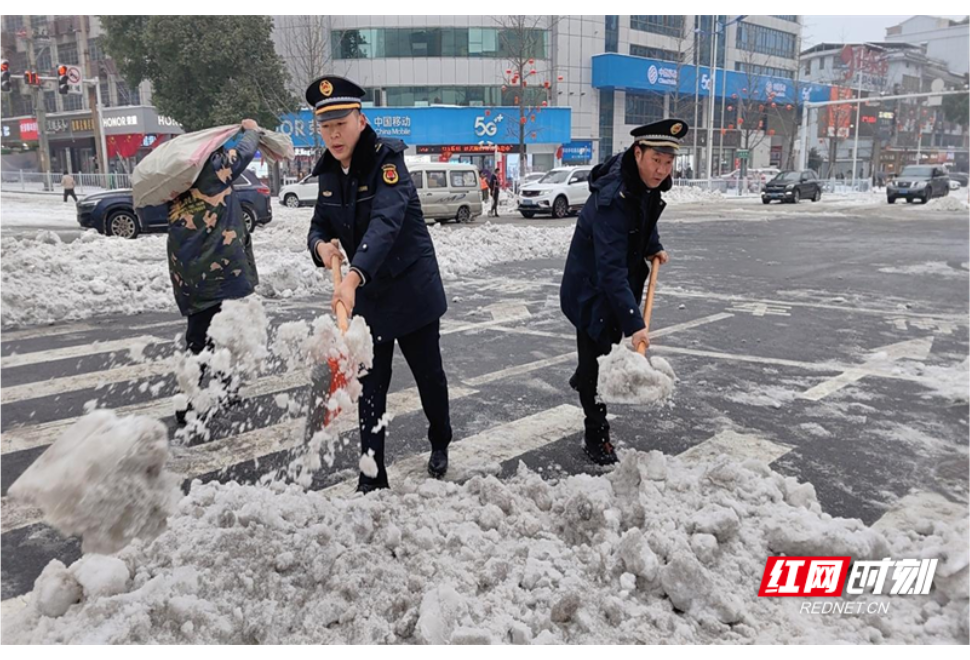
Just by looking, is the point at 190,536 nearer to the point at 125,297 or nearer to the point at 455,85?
the point at 125,297

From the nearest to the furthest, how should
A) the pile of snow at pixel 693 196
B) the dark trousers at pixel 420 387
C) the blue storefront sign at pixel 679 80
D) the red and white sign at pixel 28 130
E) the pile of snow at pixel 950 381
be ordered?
the dark trousers at pixel 420 387 < the pile of snow at pixel 950 381 < the pile of snow at pixel 693 196 < the blue storefront sign at pixel 679 80 < the red and white sign at pixel 28 130

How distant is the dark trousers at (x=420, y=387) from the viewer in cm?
368

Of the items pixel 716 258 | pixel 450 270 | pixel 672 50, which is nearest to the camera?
pixel 450 270

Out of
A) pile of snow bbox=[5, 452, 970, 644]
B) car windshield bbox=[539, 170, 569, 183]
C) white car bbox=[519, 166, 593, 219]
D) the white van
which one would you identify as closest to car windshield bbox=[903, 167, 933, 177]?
white car bbox=[519, 166, 593, 219]

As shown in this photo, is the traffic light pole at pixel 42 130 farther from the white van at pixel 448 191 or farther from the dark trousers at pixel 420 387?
the dark trousers at pixel 420 387

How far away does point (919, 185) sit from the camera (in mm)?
34062

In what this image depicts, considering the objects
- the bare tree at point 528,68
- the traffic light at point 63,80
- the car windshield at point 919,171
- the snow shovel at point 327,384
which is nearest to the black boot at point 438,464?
the snow shovel at point 327,384

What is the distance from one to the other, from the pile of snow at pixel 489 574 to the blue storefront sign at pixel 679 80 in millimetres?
46284

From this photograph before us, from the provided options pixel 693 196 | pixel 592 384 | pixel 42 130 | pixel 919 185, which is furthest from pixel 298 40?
pixel 592 384

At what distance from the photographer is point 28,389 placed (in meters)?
5.66

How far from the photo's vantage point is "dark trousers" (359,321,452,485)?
3.68 m

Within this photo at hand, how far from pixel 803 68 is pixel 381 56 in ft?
178

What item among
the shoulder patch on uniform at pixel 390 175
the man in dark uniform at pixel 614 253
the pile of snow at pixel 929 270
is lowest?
the pile of snow at pixel 929 270

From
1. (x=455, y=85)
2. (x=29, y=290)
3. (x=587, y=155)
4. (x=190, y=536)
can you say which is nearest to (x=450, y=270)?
(x=29, y=290)
